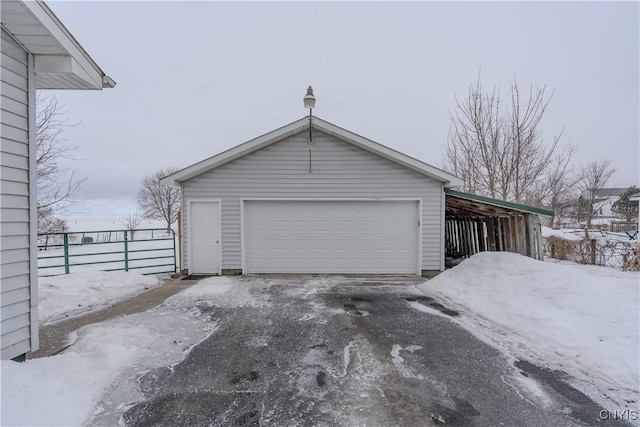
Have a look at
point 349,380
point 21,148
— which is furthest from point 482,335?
point 21,148

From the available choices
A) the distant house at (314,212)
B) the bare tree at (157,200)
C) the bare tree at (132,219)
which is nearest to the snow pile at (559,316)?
the distant house at (314,212)

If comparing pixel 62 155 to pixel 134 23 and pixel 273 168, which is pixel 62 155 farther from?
pixel 273 168

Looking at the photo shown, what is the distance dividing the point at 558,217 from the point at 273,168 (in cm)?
3969

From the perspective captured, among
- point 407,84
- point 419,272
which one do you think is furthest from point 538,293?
point 407,84

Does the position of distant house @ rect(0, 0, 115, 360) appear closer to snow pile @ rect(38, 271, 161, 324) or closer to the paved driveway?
the paved driveway

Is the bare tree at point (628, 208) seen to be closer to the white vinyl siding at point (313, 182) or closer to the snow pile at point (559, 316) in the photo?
the white vinyl siding at point (313, 182)

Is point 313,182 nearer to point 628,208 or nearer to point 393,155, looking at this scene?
point 393,155

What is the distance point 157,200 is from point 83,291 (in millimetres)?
24139

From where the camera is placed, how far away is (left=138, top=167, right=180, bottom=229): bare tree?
2577 centimetres

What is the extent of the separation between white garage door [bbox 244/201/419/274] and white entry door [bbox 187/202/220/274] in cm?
84

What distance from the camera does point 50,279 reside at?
570 cm

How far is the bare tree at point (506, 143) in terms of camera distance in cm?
1154

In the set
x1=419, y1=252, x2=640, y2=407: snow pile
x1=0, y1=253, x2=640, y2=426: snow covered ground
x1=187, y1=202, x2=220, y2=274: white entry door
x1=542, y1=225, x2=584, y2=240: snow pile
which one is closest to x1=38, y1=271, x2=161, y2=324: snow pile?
x1=0, y1=253, x2=640, y2=426: snow covered ground

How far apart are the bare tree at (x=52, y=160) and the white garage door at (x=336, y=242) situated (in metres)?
9.09
